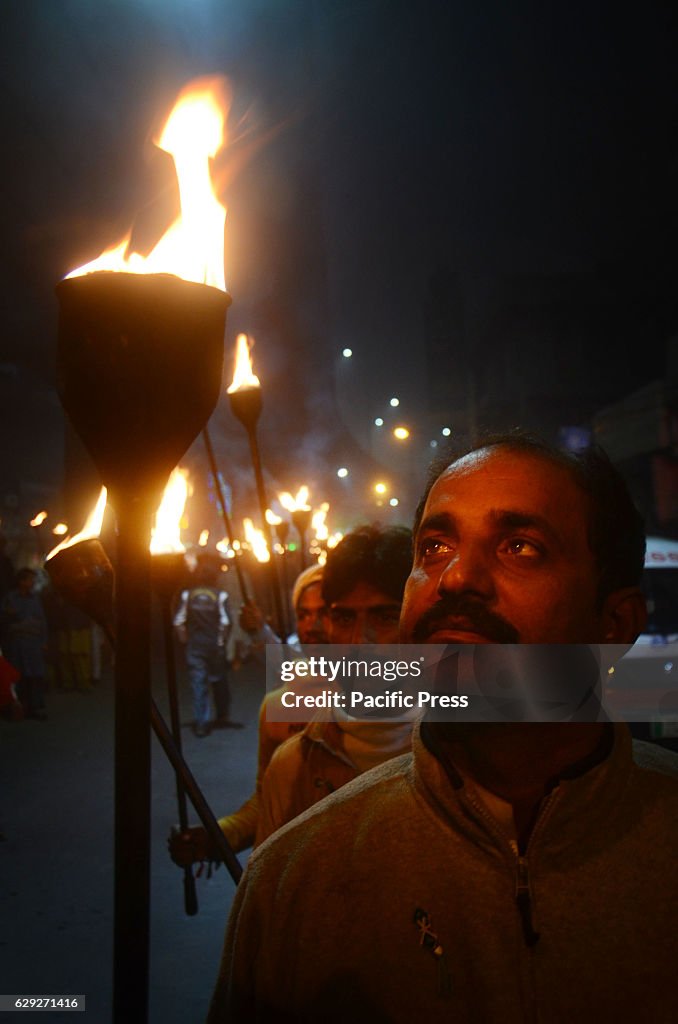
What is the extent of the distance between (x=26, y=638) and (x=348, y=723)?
10.0m

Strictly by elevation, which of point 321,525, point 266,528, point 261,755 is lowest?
point 261,755

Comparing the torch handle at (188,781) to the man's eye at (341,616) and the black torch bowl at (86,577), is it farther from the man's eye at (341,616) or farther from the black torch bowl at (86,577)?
the man's eye at (341,616)

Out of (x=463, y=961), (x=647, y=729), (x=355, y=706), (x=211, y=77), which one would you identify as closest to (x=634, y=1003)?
(x=463, y=961)

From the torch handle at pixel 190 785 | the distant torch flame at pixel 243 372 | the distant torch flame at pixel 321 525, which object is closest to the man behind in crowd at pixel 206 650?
the distant torch flame at pixel 321 525

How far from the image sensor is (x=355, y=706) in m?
2.71

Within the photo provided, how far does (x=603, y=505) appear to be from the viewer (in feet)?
5.35

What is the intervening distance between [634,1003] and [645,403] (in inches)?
1020

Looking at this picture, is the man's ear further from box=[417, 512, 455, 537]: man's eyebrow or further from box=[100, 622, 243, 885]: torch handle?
box=[100, 622, 243, 885]: torch handle

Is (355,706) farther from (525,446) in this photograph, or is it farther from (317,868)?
(525,446)

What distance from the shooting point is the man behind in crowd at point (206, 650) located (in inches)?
410

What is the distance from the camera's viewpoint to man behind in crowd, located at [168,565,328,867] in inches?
105

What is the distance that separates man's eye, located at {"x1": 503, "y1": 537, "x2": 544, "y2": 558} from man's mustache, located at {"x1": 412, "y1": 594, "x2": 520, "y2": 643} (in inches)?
6.0

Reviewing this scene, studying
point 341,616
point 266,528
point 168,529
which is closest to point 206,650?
point 266,528

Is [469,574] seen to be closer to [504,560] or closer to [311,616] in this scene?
[504,560]
